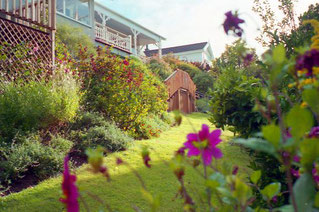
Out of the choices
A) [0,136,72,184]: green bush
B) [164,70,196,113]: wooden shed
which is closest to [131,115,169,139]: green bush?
[0,136,72,184]: green bush

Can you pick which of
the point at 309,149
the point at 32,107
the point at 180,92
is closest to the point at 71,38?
the point at 180,92

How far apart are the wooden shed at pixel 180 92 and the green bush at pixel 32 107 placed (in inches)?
297

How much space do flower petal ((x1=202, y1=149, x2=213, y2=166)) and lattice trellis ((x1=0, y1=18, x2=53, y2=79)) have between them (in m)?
6.02

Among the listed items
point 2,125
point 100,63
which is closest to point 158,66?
point 100,63

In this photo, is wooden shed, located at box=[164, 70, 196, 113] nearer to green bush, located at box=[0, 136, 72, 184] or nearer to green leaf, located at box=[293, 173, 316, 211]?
green bush, located at box=[0, 136, 72, 184]

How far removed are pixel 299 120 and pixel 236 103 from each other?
266 cm

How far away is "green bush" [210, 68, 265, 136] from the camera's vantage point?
303 cm

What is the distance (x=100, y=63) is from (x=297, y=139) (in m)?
7.68

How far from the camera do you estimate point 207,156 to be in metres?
0.90

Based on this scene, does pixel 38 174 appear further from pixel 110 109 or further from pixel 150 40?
pixel 150 40

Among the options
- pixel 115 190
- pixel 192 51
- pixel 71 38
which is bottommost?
pixel 115 190

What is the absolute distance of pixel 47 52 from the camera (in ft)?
24.3

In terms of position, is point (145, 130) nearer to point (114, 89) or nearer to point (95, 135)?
point (114, 89)

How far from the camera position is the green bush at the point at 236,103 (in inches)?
119
